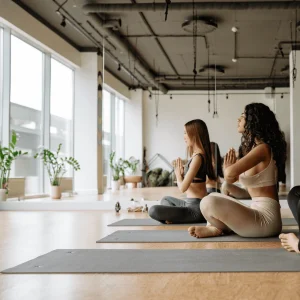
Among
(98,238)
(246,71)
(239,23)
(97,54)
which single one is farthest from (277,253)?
(246,71)

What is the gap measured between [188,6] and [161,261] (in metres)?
5.60

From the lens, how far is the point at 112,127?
1471cm

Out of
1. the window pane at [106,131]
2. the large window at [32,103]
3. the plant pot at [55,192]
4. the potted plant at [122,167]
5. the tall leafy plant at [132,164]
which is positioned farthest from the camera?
the tall leafy plant at [132,164]

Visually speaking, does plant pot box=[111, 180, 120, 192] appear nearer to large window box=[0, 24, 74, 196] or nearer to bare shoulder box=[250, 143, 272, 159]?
large window box=[0, 24, 74, 196]

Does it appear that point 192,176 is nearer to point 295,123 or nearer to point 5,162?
point 5,162

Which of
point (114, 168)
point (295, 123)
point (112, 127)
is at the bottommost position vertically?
point (114, 168)

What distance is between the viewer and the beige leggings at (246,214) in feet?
11.1

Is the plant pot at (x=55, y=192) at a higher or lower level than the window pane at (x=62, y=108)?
lower

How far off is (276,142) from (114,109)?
11691 mm

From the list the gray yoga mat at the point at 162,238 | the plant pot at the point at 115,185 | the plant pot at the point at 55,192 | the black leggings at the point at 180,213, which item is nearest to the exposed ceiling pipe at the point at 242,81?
the plant pot at the point at 115,185

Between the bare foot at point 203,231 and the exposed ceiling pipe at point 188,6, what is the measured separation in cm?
472

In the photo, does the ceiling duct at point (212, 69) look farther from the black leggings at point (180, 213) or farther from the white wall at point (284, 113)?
the black leggings at point (180, 213)

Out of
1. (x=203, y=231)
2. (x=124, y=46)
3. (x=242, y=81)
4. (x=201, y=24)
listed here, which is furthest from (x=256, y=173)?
(x=242, y=81)

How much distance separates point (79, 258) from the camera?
2.83 m
